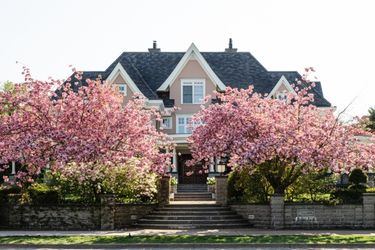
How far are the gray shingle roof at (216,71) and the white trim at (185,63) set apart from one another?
1.35 m

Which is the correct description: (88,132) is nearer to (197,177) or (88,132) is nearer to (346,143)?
(346,143)

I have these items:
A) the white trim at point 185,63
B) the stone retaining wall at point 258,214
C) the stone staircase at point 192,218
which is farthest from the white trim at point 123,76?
the stone retaining wall at point 258,214

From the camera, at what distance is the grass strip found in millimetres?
17438

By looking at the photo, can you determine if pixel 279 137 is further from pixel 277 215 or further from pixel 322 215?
pixel 322 215

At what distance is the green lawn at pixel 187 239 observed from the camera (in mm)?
17500

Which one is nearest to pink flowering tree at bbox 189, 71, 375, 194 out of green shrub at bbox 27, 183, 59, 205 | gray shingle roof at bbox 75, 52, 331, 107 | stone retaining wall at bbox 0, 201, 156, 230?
stone retaining wall at bbox 0, 201, 156, 230

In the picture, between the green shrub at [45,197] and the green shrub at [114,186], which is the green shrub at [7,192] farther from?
the green shrub at [114,186]

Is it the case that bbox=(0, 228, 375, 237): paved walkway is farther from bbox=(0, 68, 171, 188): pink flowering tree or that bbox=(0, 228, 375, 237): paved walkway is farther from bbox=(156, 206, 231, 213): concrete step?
bbox=(156, 206, 231, 213): concrete step

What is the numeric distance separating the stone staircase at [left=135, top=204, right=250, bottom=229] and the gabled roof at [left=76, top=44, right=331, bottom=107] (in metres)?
15.9

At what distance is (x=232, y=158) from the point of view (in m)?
22.4

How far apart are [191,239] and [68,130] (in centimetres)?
751

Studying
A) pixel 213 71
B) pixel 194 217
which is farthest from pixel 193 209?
pixel 213 71

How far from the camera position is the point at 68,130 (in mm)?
22281

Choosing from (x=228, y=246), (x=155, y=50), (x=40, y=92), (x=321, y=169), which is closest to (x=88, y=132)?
(x=40, y=92)
